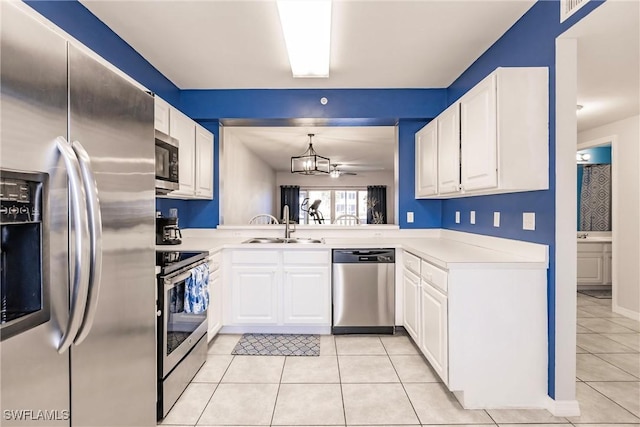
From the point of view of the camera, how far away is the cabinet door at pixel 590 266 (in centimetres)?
498

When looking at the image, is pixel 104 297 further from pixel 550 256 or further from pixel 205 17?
pixel 550 256

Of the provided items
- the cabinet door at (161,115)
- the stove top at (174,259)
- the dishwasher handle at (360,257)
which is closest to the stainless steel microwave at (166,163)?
the cabinet door at (161,115)

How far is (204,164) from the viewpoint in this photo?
3.44m

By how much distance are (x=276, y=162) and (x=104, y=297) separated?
7.53m

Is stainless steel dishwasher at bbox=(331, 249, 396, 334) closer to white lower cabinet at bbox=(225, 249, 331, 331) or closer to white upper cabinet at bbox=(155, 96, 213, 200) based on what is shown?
white lower cabinet at bbox=(225, 249, 331, 331)

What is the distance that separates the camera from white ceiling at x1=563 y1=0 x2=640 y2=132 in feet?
5.77

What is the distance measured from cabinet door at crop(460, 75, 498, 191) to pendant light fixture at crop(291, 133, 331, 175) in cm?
323

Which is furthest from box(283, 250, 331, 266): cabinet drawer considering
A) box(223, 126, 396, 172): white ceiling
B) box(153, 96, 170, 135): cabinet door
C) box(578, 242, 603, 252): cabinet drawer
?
box(578, 242, 603, 252): cabinet drawer

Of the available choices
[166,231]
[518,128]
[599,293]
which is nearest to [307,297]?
[166,231]

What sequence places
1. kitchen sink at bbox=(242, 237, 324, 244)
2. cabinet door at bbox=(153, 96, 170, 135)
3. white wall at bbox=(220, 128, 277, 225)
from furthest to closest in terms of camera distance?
white wall at bbox=(220, 128, 277, 225) → kitchen sink at bbox=(242, 237, 324, 244) → cabinet door at bbox=(153, 96, 170, 135)

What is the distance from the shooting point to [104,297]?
1.02 metres

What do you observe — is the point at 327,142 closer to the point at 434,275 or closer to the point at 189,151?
the point at 189,151

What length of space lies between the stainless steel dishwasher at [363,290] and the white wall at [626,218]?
288cm

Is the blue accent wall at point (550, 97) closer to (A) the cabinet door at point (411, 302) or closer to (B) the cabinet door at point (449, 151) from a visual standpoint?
(B) the cabinet door at point (449, 151)
